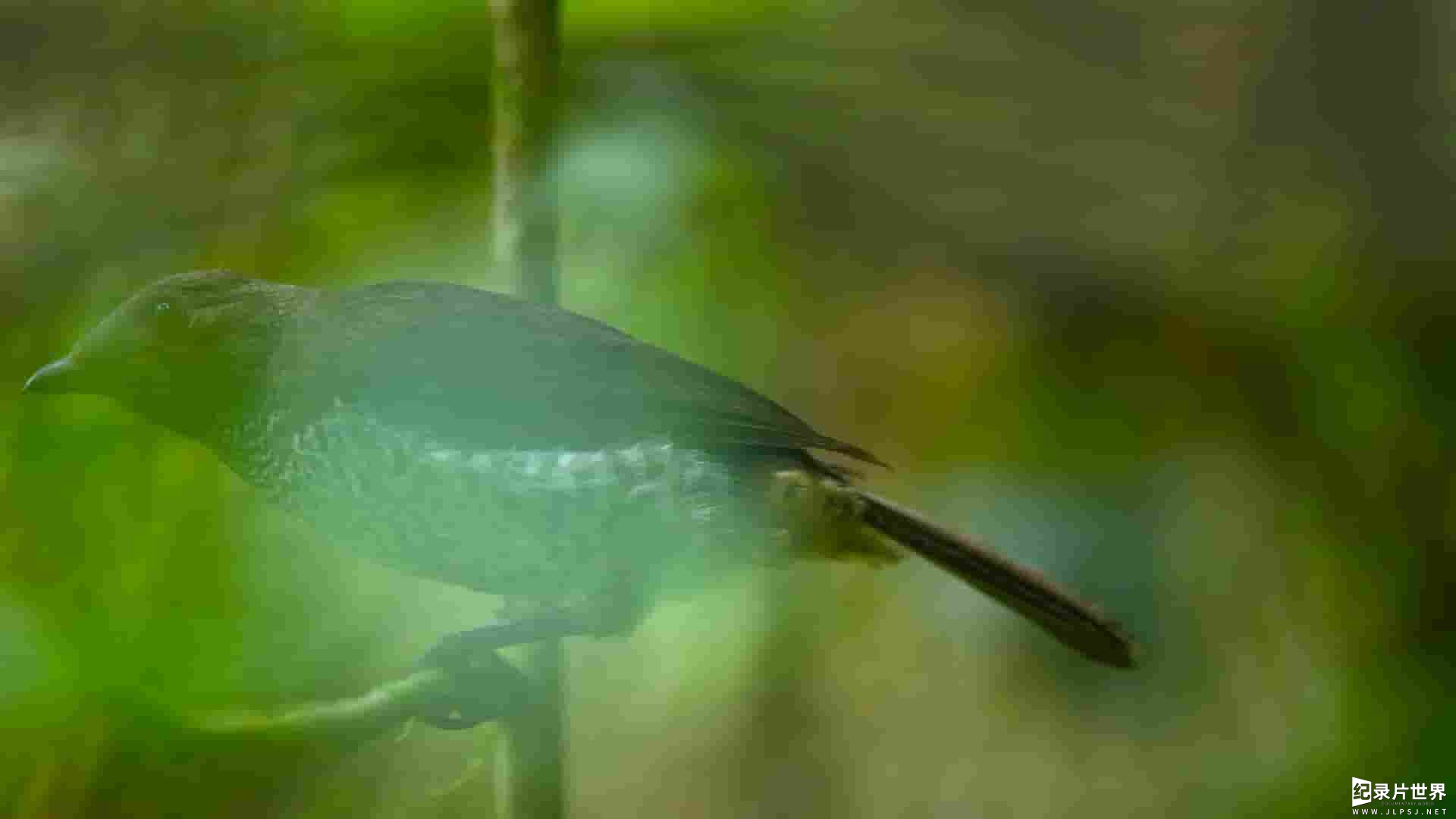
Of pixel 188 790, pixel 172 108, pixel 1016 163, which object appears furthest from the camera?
pixel 1016 163

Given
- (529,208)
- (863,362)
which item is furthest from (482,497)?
(863,362)

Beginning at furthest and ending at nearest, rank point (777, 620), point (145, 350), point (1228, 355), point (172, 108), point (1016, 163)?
1. point (1228, 355)
2. point (1016, 163)
3. point (777, 620)
4. point (172, 108)
5. point (145, 350)

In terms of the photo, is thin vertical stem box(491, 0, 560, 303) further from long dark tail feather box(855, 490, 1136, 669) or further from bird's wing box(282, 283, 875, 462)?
long dark tail feather box(855, 490, 1136, 669)

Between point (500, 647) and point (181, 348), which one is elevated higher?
point (181, 348)

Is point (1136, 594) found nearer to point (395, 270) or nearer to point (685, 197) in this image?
point (685, 197)

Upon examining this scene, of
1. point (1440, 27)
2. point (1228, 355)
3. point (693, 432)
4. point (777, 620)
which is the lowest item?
point (777, 620)

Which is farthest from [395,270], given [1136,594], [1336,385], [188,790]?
[1336,385]

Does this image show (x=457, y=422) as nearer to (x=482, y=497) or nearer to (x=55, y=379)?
(x=482, y=497)
